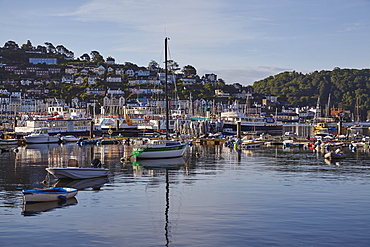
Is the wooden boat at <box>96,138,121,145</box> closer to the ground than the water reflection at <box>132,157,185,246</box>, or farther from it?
farther from it

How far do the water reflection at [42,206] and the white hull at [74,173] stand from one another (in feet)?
26.7

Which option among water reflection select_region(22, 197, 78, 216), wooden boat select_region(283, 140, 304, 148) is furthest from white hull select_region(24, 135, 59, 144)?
water reflection select_region(22, 197, 78, 216)

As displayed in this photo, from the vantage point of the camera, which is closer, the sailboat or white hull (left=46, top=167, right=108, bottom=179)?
white hull (left=46, top=167, right=108, bottom=179)

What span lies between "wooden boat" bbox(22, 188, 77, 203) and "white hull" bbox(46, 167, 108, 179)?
7.97 m

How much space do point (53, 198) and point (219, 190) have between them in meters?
10.4

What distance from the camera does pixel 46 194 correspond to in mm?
27875

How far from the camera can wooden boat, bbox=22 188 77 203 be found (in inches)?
1081

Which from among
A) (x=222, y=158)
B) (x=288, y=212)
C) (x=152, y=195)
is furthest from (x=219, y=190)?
(x=222, y=158)

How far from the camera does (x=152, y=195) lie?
3091 cm

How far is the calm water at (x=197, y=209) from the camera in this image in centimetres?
2073

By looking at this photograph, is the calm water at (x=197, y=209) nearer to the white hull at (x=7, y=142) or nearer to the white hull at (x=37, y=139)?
the white hull at (x=7, y=142)

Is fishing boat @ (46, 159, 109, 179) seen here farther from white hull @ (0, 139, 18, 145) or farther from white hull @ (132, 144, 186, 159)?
white hull @ (0, 139, 18, 145)

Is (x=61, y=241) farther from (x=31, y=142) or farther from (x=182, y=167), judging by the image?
(x=31, y=142)

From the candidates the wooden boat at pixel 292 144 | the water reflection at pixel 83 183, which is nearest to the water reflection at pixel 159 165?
the water reflection at pixel 83 183
